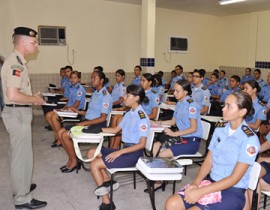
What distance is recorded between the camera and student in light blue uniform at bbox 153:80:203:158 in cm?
283

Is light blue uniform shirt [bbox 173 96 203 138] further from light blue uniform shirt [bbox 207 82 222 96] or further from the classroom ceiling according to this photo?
the classroom ceiling

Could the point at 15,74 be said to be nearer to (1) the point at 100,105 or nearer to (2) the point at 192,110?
(1) the point at 100,105

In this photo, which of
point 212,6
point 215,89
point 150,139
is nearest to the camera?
point 150,139

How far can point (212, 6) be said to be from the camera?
794 cm

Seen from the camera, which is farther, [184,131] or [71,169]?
[71,169]

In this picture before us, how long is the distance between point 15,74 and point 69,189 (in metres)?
1.35

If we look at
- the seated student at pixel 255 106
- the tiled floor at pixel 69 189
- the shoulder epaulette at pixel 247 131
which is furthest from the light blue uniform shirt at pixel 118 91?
the shoulder epaulette at pixel 247 131

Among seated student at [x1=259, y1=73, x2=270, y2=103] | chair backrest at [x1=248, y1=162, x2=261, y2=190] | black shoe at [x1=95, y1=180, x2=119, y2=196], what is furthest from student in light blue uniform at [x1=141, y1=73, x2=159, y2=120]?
seated student at [x1=259, y1=73, x2=270, y2=103]

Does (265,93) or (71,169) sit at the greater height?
(265,93)

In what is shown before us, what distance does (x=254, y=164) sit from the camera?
184 centimetres

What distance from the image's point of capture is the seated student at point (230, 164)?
67.7 inches

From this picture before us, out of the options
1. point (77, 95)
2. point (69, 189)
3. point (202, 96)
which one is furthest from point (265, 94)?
point (69, 189)

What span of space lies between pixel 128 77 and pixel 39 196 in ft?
18.1

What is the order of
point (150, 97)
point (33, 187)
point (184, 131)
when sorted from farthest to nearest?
1. point (150, 97)
2. point (33, 187)
3. point (184, 131)
